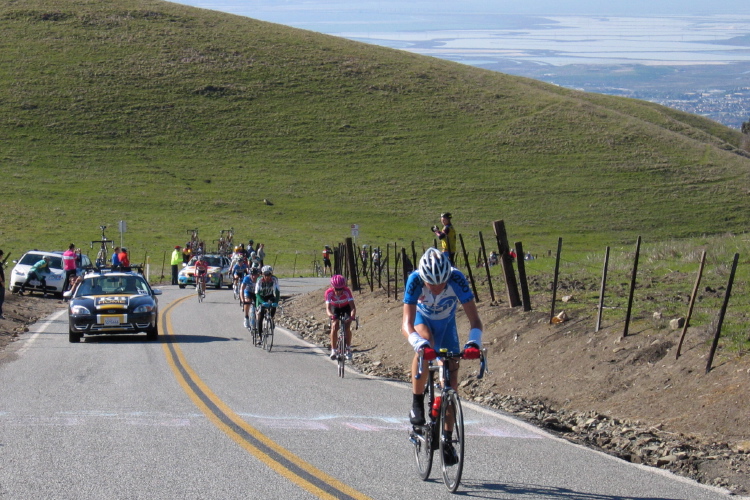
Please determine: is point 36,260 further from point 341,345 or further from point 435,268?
point 435,268

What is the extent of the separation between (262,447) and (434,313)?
6.63 ft

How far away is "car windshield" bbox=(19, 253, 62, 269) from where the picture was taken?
31.8 meters

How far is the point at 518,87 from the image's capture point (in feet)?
327

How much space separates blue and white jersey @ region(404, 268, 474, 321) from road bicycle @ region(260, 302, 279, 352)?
381 inches

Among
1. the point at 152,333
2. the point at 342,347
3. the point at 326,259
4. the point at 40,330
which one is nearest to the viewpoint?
the point at 342,347

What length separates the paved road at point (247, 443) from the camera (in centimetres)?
699

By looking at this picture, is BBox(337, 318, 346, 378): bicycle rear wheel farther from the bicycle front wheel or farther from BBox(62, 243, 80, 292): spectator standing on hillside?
Result: BBox(62, 243, 80, 292): spectator standing on hillside

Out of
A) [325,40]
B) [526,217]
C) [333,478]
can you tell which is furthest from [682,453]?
[325,40]

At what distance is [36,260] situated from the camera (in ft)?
106

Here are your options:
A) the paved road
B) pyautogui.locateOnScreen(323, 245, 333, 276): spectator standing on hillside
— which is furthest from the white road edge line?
pyautogui.locateOnScreen(323, 245, 333, 276): spectator standing on hillside

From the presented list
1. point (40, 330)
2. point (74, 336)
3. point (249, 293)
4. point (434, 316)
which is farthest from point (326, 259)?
point (434, 316)

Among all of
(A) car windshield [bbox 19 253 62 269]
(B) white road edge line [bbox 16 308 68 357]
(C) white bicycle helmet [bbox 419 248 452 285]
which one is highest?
(C) white bicycle helmet [bbox 419 248 452 285]

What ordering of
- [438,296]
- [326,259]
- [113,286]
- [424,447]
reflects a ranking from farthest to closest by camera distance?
[326,259] → [113,286] → [438,296] → [424,447]

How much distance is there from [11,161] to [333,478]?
227 feet
